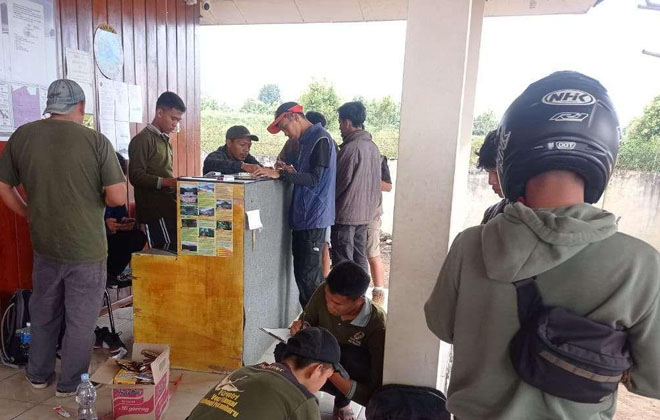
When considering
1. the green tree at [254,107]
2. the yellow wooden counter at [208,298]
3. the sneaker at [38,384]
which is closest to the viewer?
the sneaker at [38,384]

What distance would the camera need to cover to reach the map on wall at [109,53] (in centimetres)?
327

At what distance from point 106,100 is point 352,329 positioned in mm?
2636

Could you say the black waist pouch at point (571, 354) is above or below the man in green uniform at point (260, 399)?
above

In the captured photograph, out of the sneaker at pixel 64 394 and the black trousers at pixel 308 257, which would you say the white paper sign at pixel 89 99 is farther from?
the sneaker at pixel 64 394

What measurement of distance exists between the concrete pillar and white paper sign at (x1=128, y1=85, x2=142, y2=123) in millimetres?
2779

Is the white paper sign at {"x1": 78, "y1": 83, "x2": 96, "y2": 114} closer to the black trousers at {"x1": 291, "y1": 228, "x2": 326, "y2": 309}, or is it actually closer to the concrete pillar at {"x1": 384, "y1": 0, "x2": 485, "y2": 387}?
the black trousers at {"x1": 291, "y1": 228, "x2": 326, "y2": 309}

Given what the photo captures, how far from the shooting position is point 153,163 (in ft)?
9.71

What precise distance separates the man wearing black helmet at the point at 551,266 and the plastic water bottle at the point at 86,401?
1884 millimetres

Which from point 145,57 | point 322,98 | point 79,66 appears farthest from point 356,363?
point 322,98

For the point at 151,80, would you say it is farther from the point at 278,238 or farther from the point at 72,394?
the point at 72,394

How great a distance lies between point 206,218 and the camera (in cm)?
246

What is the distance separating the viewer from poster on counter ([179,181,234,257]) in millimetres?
2420

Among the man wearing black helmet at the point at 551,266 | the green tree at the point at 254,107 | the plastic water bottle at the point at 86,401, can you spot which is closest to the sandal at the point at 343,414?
the plastic water bottle at the point at 86,401

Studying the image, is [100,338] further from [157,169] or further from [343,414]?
[343,414]
